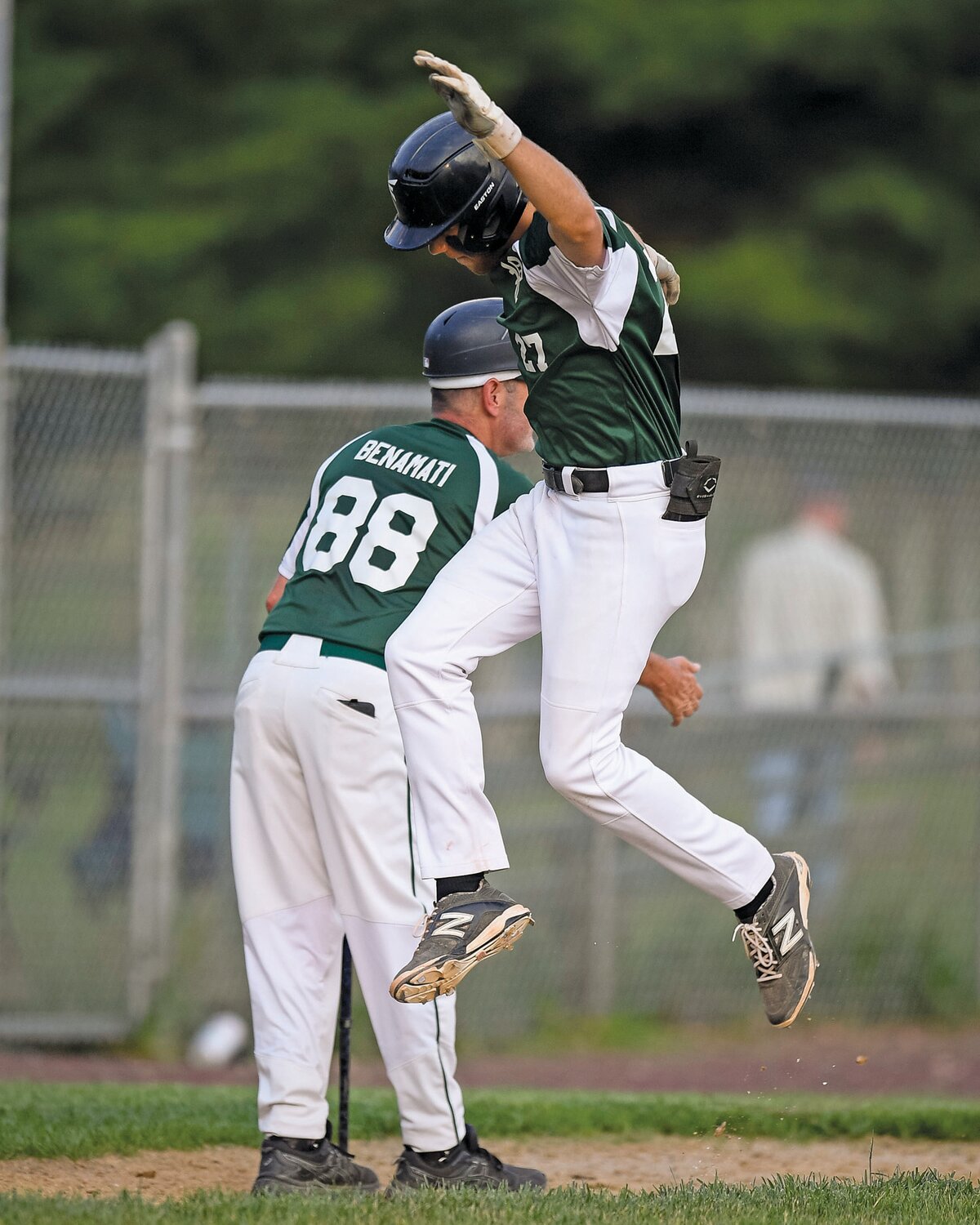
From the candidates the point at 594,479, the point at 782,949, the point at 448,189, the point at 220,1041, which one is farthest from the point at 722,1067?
the point at 448,189

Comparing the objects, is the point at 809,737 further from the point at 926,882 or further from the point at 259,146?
the point at 259,146

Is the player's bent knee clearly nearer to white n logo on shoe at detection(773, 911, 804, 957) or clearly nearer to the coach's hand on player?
the coach's hand on player

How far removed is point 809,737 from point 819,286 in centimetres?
965

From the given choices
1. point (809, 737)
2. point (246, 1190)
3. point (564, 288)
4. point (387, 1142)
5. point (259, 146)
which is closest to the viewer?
point (564, 288)

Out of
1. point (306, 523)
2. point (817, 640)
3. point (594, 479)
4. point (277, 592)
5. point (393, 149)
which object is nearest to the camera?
point (594, 479)

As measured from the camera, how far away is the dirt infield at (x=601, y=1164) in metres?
5.46

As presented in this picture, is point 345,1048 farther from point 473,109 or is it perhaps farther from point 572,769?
point 473,109

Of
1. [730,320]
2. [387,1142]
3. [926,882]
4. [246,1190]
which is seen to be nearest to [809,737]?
[926,882]

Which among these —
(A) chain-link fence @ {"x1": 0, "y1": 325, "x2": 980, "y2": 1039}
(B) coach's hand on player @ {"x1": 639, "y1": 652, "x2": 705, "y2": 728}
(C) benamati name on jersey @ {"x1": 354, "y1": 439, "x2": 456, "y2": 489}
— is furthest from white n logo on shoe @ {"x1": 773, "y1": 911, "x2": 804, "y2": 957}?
(A) chain-link fence @ {"x1": 0, "y1": 325, "x2": 980, "y2": 1039}

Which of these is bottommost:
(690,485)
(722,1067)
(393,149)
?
(722,1067)

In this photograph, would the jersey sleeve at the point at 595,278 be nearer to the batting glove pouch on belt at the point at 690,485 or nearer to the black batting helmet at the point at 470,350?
the batting glove pouch on belt at the point at 690,485

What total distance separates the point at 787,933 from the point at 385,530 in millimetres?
1577

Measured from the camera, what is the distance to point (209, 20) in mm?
17438

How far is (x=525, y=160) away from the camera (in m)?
4.27
